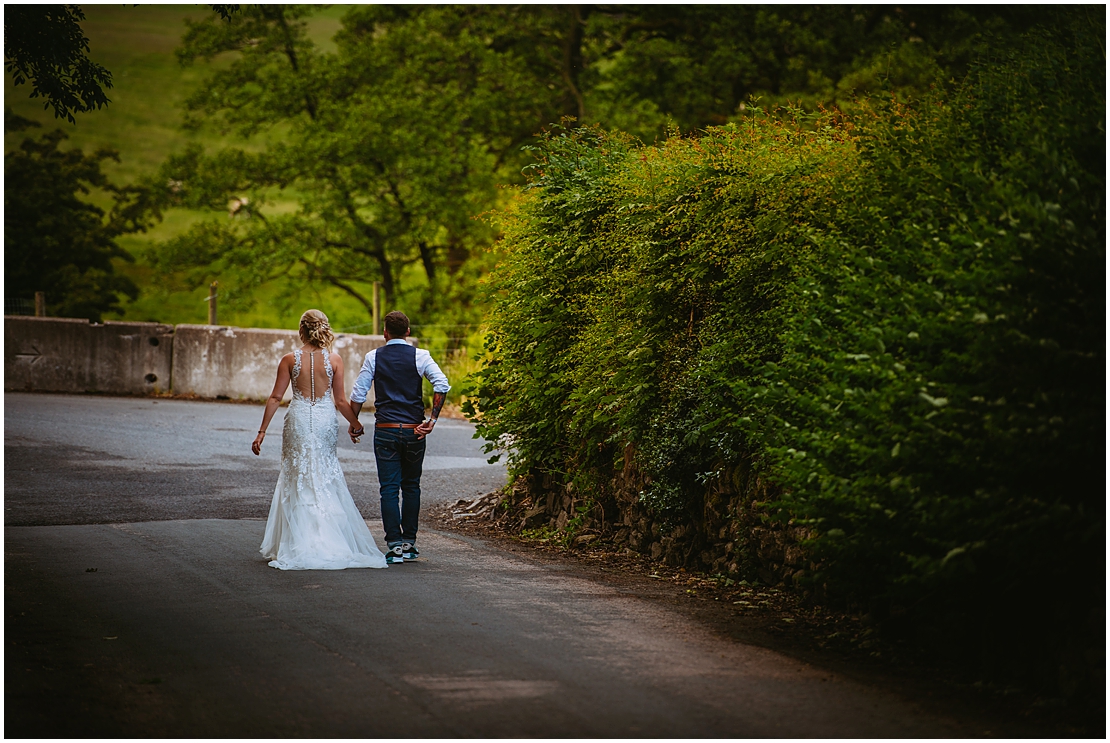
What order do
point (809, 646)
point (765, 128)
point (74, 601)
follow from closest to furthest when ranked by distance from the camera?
point (809, 646)
point (74, 601)
point (765, 128)

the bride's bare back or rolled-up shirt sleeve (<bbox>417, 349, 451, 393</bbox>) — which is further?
the bride's bare back

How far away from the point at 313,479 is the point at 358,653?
3.23m

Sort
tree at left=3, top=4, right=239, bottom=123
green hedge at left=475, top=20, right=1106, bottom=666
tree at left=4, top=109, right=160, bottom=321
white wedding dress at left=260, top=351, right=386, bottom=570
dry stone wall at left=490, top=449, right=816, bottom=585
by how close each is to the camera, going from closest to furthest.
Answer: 1. green hedge at left=475, top=20, right=1106, bottom=666
2. dry stone wall at left=490, top=449, right=816, bottom=585
3. tree at left=3, top=4, right=239, bottom=123
4. white wedding dress at left=260, top=351, right=386, bottom=570
5. tree at left=4, top=109, right=160, bottom=321

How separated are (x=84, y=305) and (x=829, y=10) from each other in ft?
79.5

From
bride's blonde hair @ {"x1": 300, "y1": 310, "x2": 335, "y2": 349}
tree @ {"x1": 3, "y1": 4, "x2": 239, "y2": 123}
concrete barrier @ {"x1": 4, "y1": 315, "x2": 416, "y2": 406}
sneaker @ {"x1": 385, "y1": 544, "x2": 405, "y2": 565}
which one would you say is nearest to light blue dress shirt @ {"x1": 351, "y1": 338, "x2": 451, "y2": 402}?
bride's blonde hair @ {"x1": 300, "y1": 310, "x2": 335, "y2": 349}

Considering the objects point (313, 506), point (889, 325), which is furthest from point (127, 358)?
point (889, 325)

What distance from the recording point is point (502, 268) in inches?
431

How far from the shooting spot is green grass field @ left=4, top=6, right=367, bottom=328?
51688 millimetres

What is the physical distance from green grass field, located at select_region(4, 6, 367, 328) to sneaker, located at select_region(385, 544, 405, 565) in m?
38.3

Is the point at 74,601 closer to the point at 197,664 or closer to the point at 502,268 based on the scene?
the point at 197,664

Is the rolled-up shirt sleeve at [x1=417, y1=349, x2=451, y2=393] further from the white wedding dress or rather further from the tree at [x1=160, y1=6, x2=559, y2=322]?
the tree at [x1=160, y1=6, x2=559, y2=322]

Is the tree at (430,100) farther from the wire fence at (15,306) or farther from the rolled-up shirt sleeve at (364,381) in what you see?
the rolled-up shirt sleeve at (364,381)

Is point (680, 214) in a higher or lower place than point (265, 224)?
lower

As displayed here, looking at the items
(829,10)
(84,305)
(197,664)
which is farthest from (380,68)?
(197,664)
